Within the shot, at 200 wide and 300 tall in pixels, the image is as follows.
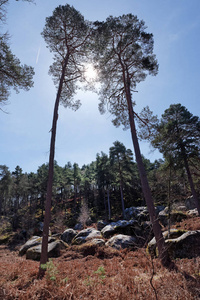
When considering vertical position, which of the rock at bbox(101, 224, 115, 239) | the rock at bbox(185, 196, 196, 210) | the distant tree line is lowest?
the rock at bbox(101, 224, 115, 239)

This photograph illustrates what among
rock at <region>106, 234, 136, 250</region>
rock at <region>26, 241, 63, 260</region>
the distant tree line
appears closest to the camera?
rock at <region>106, 234, 136, 250</region>

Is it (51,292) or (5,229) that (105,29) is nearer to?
(51,292)

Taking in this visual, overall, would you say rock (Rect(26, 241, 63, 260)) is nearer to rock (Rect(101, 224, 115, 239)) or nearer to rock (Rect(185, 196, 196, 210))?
rock (Rect(101, 224, 115, 239))

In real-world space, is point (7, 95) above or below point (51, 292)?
above

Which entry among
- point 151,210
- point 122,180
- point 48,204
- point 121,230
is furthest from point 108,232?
point 122,180

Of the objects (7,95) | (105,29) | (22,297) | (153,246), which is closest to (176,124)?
(105,29)

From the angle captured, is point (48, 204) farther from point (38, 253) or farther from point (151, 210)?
point (38, 253)

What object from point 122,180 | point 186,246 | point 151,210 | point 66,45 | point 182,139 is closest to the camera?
point 151,210

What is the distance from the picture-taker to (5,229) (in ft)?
99.8

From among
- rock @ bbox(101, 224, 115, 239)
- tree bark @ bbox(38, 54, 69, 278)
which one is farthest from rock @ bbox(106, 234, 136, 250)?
tree bark @ bbox(38, 54, 69, 278)

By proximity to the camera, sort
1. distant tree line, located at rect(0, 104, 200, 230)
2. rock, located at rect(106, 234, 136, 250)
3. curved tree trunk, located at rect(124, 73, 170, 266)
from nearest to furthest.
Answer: curved tree trunk, located at rect(124, 73, 170, 266)
rock, located at rect(106, 234, 136, 250)
distant tree line, located at rect(0, 104, 200, 230)

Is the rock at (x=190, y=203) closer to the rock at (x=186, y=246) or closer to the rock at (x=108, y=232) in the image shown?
the rock at (x=108, y=232)

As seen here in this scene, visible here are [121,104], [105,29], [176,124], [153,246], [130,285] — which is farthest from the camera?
[176,124]

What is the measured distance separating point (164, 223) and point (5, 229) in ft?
104
